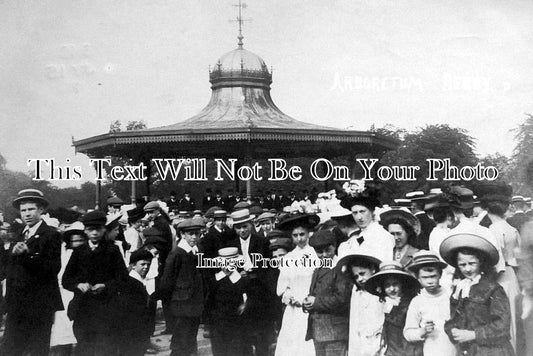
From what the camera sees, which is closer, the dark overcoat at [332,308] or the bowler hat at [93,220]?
the dark overcoat at [332,308]

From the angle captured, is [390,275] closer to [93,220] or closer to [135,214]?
[93,220]

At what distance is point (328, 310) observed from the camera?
18.4 feet

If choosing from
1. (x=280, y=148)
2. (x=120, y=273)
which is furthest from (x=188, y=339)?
(x=280, y=148)

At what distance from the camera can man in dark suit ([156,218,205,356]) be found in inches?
239

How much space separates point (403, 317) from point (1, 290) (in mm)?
4246

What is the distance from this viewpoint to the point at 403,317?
5.50m

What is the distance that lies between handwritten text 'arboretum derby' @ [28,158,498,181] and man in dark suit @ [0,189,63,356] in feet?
4.04

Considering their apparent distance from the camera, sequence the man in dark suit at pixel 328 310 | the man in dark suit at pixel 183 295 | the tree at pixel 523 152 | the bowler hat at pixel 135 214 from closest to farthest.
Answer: the man in dark suit at pixel 328 310
the man in dark suit at pixel 183 295
the bowler hat at pixel 135 214
the tree at pixel 523 152

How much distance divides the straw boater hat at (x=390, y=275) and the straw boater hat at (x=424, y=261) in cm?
8

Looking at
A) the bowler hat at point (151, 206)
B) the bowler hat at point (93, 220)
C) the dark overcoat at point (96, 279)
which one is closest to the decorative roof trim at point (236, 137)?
the bowler hat at point (151, 206)

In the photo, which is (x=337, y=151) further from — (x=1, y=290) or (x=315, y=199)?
(x=1, y=290)

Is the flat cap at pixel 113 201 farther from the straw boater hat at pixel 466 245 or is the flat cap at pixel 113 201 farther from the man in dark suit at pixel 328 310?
the straw boater hat at pixel 466 245

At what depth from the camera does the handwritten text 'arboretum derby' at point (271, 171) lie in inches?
289

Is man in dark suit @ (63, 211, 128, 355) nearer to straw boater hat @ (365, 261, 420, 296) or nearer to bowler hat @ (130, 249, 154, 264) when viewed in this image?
bowler hat @ (130, 249, 154, 264)
